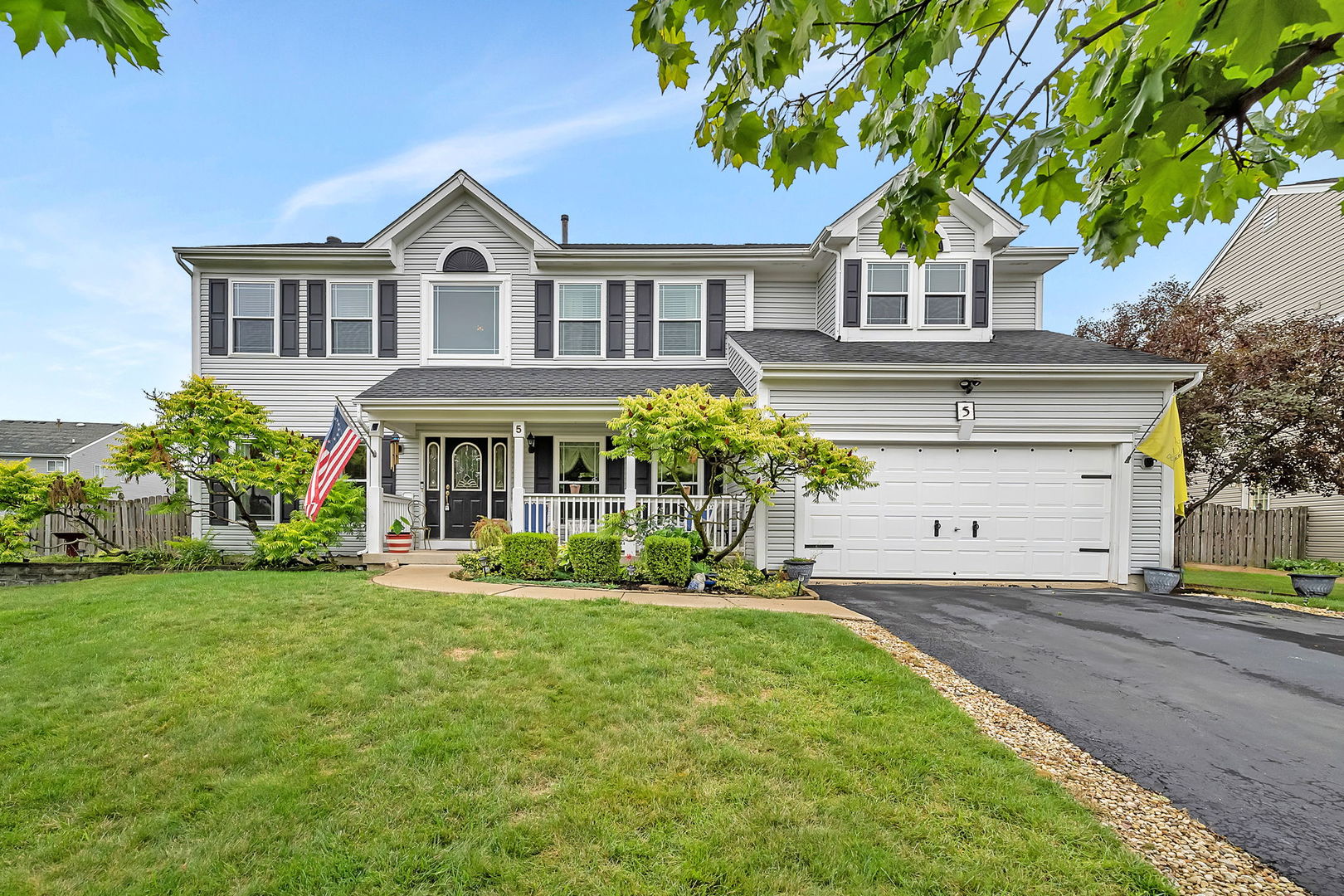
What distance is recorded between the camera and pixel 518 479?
943cm

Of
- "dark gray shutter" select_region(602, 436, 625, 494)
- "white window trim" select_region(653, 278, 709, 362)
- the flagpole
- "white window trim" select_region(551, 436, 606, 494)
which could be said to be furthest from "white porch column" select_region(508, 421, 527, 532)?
the flagpole

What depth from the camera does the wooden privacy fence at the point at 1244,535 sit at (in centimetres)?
1293

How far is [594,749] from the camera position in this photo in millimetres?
3176

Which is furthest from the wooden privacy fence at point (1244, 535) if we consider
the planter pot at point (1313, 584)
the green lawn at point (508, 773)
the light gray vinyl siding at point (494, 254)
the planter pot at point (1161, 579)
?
the light gray vinyl siding at point (494, 254)

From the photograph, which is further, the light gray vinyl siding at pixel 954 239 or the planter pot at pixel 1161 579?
the light gray vinyl siding at pixel 954 239

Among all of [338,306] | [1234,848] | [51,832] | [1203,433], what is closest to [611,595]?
[51,832]

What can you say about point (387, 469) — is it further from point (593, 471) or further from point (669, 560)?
point (669, 560)

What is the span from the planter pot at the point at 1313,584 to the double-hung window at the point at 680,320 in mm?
10329

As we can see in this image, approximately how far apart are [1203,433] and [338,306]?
53.4ft

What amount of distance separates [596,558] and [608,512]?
1.81 m

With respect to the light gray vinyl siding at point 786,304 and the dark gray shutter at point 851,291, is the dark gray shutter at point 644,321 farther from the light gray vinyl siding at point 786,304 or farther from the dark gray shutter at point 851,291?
the dark gray shutter at point 851,291

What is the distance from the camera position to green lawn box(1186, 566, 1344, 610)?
832 centimetres

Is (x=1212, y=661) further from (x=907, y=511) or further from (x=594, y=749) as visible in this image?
(x=594, y=749)

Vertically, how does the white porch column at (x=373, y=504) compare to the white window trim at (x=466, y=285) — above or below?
below
